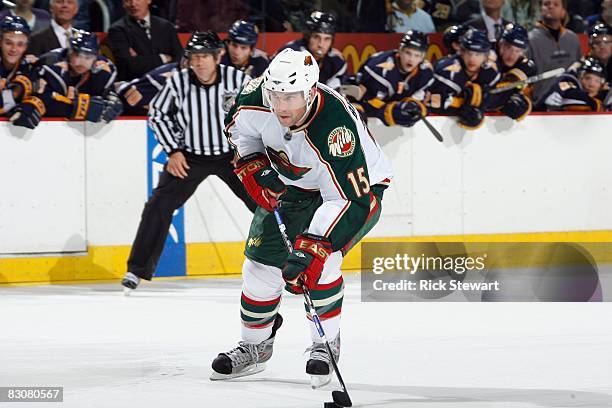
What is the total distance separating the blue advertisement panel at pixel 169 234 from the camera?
766 centimetres

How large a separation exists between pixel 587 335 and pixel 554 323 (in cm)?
36

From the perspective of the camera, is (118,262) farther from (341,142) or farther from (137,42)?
(341,142)

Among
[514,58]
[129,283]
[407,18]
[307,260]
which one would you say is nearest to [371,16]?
[407,18]

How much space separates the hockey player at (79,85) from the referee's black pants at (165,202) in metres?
0.53

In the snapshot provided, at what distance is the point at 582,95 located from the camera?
29.1ft

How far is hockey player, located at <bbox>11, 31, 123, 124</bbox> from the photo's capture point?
7.45 metres

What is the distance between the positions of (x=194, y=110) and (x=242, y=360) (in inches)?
105

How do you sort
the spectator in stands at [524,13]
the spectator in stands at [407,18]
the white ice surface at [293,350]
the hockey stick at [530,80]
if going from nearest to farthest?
the white ice surface at [293,350], the hockey stick at [530,80], the spectator in stands at [407,18], the spectator in stands at [524,13]

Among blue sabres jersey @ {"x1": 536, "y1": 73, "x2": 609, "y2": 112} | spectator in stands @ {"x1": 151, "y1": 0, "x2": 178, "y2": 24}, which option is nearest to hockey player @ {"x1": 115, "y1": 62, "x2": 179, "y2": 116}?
spectator in stands @ {"x1": 151, "y1": 0, "x2": 178, "y2": 24}

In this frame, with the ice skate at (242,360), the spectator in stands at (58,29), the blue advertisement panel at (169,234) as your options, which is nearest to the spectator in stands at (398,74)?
the blue advertisement panel at (169,234)

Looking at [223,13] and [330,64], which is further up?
[223,13]

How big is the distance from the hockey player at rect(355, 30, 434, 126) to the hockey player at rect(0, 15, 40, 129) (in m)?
1.98

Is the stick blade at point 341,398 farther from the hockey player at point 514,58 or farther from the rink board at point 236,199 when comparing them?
the hockey player at point 514,58

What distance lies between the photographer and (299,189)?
4.90m
